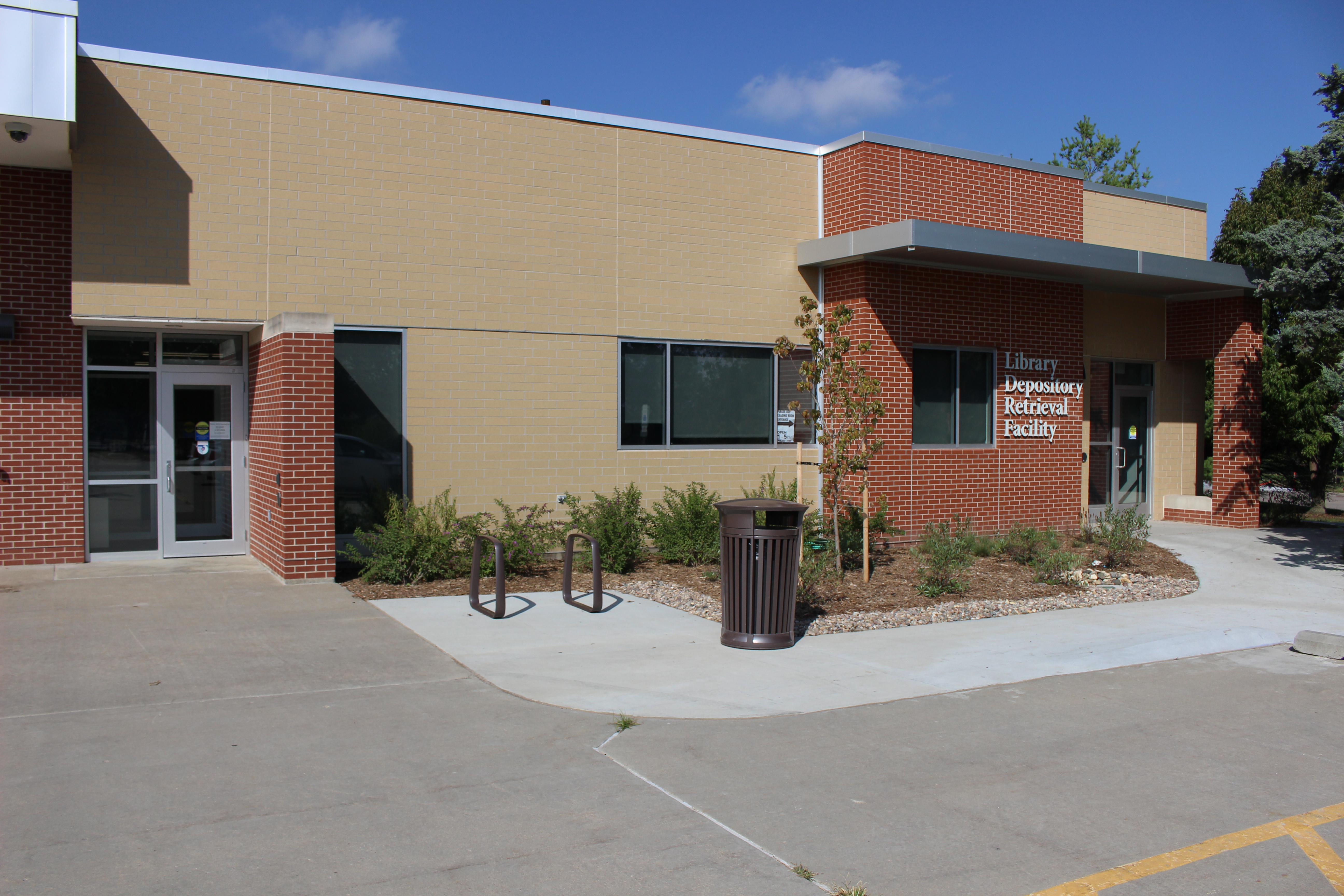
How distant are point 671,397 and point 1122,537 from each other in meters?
6.08

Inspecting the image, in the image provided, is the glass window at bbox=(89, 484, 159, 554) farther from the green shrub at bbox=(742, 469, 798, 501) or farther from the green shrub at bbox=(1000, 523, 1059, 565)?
the green shrub at bbox=(1000, 523, 1059, 565)

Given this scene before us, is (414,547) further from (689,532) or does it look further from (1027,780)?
(1027,780)

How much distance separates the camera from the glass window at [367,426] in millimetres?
12141

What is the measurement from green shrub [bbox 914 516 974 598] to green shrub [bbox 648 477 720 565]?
2.57m

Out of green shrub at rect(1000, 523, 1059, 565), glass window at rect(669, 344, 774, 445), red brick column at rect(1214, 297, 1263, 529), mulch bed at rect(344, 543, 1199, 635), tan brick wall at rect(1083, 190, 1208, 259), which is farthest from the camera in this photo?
tan brick wall at rect(1083, 190, 1208, 259)

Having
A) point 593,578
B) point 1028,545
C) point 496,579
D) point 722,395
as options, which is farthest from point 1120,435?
point 496,579

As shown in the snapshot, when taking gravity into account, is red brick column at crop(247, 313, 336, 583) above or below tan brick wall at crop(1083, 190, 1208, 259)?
below

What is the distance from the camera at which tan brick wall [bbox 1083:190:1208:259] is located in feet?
56.1

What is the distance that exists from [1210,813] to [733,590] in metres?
4.10

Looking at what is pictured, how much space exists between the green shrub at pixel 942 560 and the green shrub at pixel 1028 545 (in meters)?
0.48

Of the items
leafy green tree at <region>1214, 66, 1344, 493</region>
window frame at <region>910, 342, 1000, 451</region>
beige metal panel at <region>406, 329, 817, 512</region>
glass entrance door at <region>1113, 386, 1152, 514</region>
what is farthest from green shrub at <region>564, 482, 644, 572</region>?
glass entrance door at <region>1113, 386, 1152, 514</region>

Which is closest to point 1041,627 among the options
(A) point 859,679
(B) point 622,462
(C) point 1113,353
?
(A) point 859,679

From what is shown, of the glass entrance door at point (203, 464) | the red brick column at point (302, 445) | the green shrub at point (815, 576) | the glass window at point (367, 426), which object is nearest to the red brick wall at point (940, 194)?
the green shrub at point (815, 576)

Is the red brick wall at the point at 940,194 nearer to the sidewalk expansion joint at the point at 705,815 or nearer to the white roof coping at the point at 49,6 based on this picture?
the white roof coping at the point at 49,6
